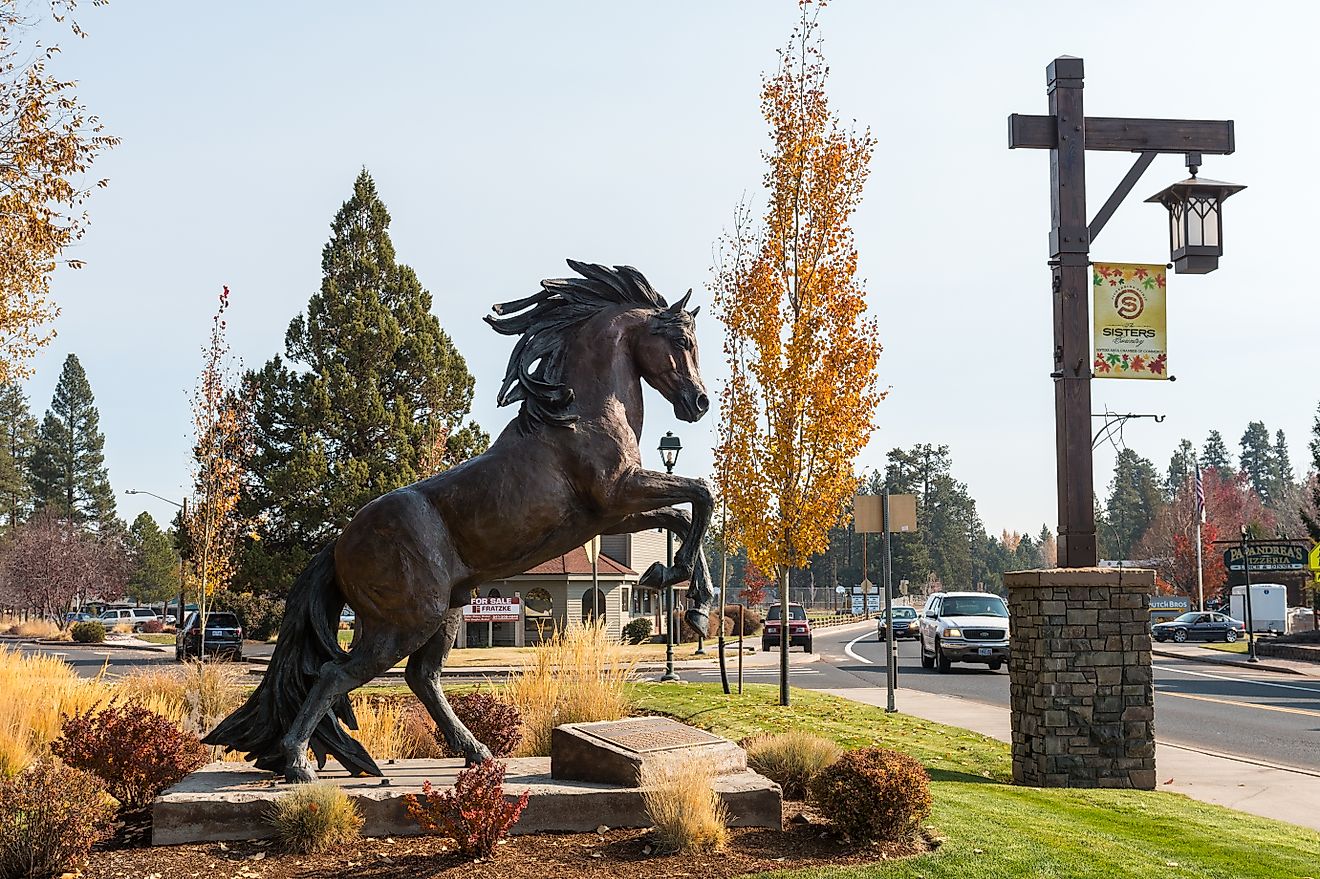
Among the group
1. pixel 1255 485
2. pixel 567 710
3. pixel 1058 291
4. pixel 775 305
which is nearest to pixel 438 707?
pixel 567 710

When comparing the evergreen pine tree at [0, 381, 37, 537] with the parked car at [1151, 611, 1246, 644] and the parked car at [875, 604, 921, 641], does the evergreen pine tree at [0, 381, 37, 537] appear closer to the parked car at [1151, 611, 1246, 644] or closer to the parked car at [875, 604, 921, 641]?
the parked car at [875, 604, 921, 641]

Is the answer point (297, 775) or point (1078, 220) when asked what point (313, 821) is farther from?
point (1078, 220)

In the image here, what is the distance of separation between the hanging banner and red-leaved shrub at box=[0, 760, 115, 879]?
977 centimetres

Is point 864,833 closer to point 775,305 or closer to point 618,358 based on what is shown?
point 618,358

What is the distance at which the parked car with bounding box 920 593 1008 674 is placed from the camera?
27.6 m

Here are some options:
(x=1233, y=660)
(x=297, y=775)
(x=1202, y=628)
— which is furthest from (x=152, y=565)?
(x=297, y=775)

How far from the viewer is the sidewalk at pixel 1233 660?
30772 mm

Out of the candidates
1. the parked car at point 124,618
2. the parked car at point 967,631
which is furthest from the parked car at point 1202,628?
the parked car at point 124,618

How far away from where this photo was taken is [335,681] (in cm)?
695

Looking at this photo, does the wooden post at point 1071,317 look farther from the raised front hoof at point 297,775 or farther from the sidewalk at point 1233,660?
the sidewalk at point 1233,660

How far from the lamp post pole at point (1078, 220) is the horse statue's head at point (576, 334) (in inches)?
227

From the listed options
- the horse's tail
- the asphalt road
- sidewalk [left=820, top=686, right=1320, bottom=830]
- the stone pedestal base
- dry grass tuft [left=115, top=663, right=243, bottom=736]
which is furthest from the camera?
the asphalt road

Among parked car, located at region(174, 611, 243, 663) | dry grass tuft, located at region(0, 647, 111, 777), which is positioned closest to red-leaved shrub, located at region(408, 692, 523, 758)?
dry grass tuft, located at region(0, 647, 111, 777)

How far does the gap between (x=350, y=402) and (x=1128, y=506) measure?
99237 mm
